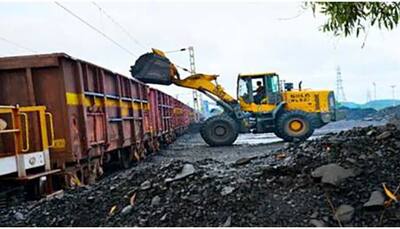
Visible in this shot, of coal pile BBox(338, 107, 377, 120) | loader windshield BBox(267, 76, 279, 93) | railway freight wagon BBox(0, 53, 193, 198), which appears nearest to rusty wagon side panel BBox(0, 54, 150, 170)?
railway freight wagon BBox(0, 53, 193, 198)

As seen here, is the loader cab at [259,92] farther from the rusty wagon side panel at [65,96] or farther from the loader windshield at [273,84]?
the rusty wagon side panel at [65,96]

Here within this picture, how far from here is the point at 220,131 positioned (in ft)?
53.5

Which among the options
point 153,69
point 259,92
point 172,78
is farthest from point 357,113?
point 153,69

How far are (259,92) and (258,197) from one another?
12.4m

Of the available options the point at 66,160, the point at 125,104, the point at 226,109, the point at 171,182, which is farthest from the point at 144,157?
the point at 171,182

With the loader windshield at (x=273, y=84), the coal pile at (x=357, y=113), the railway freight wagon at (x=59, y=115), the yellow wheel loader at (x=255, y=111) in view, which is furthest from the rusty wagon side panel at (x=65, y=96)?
the coal pile at (x=357, y=113)

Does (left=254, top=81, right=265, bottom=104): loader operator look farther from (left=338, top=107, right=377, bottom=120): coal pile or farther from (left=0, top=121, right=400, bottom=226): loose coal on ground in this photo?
(left=338, top=107, right=377, bottom=120): coal pile

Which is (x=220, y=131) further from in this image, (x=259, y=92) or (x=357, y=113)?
(x=357, y=113)

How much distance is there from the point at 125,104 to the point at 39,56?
3865mm

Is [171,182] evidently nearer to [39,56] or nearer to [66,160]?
[66,160]

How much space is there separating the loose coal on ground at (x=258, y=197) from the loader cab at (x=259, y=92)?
1051 centimetres

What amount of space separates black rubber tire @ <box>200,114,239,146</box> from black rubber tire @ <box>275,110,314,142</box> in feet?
4.45

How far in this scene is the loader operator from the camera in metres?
16.5

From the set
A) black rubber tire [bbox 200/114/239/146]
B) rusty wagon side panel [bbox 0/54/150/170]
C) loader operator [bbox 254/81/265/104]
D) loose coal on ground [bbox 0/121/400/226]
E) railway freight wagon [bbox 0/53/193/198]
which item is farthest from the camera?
loader operator [bbox 254/81/265/104]
